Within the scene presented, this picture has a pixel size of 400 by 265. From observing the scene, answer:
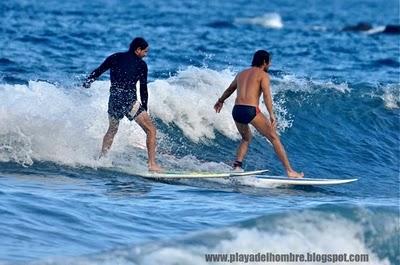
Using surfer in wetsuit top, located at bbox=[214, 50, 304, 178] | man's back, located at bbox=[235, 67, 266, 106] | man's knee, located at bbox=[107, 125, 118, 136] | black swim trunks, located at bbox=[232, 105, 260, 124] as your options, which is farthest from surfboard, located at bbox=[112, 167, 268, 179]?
man's back, located at bbox=[235, 67, 266, 106]

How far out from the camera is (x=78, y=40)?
84.3 feet

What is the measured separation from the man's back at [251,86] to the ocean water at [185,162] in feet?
2.92

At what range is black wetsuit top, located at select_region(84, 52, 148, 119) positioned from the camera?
36.4 feet

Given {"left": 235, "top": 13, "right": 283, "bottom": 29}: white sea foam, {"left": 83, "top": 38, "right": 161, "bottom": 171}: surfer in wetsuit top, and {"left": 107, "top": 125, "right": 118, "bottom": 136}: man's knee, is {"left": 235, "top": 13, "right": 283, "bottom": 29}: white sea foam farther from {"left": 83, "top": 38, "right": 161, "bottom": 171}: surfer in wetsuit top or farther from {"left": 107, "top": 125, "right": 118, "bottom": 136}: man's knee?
{"left": 83, "top": 38, "right": 161, "bottom": 171}: surfer in wetsuit top

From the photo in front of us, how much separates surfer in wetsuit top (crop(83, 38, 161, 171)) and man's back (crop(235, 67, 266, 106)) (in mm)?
1109

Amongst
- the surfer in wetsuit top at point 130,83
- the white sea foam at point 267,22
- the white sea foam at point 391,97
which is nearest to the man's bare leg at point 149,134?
the surfer in wetsuit top at point 130,83

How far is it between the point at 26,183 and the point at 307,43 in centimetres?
2142

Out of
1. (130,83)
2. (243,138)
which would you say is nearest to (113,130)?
(130,83)

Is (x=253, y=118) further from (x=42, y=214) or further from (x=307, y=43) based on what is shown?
(x=307, y=43)

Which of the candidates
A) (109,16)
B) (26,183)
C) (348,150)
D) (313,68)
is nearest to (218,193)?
(26,183)

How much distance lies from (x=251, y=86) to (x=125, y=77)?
1.43 meters

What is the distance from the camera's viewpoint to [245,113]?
11.4 meters

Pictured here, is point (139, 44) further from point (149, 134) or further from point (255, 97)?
point (255, 97)

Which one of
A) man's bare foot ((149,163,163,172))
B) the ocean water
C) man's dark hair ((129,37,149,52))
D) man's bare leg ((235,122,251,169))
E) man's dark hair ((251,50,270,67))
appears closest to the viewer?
the ocean water
